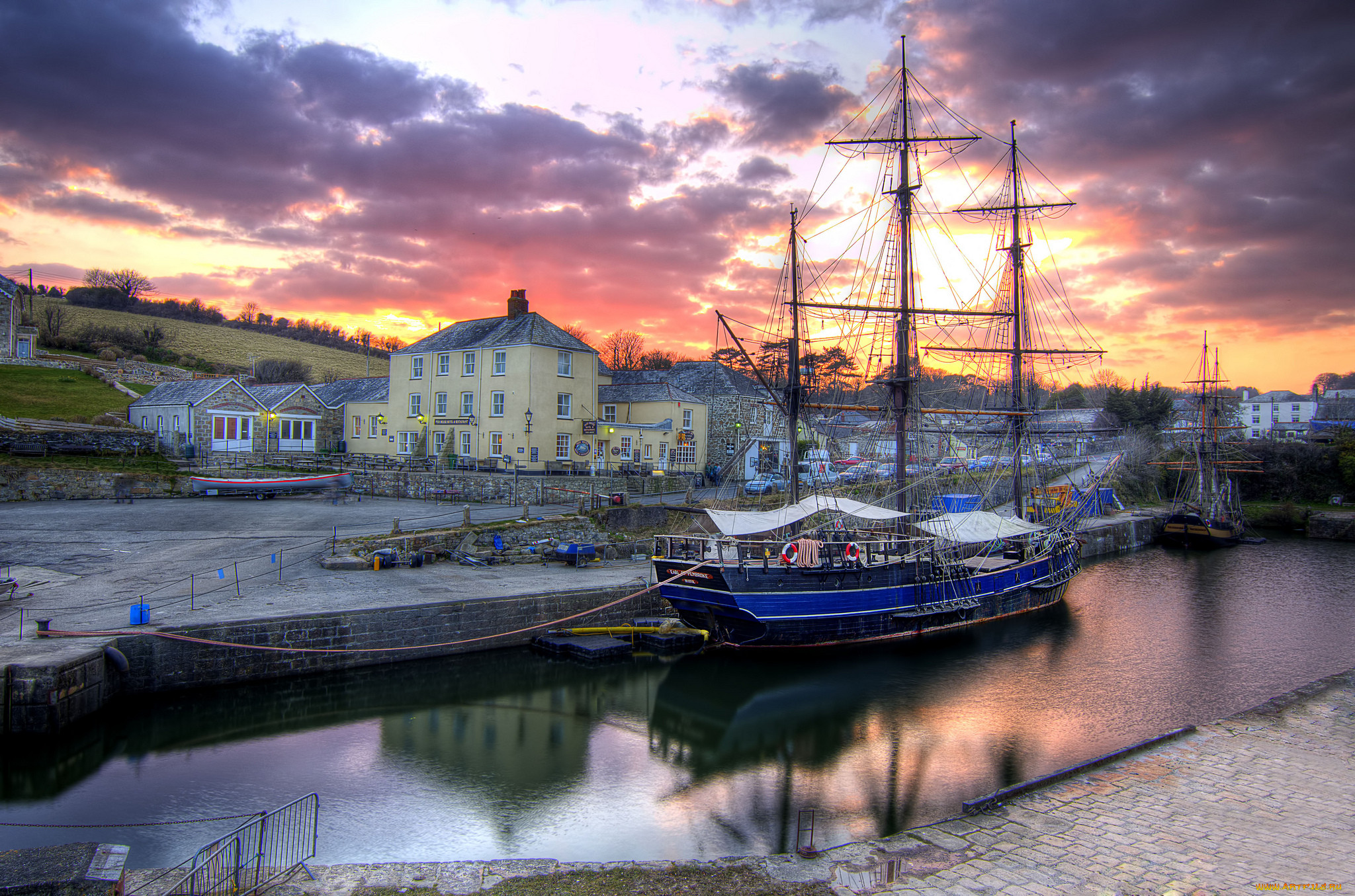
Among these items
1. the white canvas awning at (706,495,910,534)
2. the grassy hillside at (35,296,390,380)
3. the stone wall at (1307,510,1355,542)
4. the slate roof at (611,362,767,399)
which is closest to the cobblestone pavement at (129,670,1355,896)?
the white canvas awning at (706,495,910,534)


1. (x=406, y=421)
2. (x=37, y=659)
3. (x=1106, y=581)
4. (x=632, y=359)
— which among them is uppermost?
(x=632, y=359)

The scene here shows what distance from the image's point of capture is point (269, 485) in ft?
115

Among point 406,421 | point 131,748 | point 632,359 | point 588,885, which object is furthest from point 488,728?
point 632,359

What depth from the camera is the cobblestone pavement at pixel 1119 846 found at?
8508 millimetres

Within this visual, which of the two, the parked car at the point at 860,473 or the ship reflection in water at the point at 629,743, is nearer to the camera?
the ship reflection in water at the point at 629,743

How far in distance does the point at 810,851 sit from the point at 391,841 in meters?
6.43

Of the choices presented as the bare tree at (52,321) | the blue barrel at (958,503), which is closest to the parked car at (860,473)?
the blue barrel at (958,503)

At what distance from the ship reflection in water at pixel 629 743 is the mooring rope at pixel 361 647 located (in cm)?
58

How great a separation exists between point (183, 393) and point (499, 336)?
1990 centimetres

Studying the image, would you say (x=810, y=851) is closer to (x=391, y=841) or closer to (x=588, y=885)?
(x=588, y=885)

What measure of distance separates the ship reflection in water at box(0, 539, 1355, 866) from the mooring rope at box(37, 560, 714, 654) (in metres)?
0.58

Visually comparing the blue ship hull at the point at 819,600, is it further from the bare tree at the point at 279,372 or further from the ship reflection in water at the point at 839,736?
the bare tree at the point at 279,372

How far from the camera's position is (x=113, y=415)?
45.1m

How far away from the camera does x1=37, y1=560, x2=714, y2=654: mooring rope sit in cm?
1565
